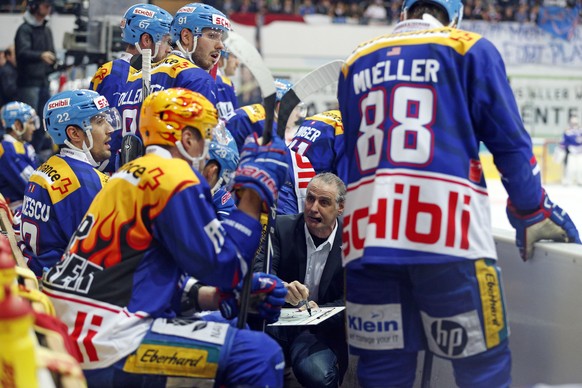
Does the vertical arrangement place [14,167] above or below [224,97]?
below

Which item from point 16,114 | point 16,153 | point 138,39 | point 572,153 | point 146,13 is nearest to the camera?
point 146,13

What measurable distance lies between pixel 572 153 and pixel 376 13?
15.8 ft

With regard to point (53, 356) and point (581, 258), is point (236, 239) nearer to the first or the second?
point (53, 356)

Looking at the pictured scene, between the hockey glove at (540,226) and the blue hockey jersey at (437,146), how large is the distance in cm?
13

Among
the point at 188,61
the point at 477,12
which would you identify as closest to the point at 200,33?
the point at 188,61

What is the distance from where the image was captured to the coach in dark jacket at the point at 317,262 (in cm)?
337

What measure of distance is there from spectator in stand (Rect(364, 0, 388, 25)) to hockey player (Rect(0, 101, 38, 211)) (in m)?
9.74

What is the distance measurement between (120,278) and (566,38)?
1616 cm

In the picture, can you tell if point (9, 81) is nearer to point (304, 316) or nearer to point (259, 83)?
point (304, 316)

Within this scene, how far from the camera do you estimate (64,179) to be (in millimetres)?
3443

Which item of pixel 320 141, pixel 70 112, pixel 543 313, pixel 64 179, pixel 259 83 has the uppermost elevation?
pixel 259 83

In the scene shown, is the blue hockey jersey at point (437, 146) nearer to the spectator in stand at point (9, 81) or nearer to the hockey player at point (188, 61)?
the hockey player at point (188, 61)

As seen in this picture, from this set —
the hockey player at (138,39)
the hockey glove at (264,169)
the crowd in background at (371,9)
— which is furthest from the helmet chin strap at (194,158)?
the crowd in background at (371,9)

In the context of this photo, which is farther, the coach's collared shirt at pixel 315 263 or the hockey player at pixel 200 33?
the hockey player at pixel 200 33
